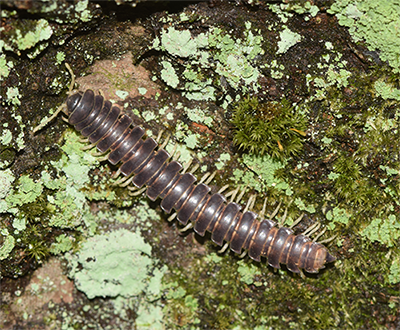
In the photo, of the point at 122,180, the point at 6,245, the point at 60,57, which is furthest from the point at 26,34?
the point at 6,245

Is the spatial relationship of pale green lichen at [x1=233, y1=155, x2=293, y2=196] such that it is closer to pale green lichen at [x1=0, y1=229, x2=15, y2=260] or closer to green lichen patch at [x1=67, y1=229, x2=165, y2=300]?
green lichen patch at [x1=67, y1=229, x2=165, y2=300]

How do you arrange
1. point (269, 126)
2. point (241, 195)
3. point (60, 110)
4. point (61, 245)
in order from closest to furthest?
point (269, 126), point (60, 110), point (241, 195), point (61, 245)

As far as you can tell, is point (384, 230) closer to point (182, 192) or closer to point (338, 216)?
point (338, 216)

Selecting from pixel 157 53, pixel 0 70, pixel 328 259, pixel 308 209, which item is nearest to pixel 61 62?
pixel 0 70

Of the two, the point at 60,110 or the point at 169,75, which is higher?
the point at 169,75

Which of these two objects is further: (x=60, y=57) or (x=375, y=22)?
(x=60, y=57)

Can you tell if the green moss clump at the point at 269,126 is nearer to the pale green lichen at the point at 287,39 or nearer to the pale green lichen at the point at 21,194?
the pale green lichen at the point at 287,39

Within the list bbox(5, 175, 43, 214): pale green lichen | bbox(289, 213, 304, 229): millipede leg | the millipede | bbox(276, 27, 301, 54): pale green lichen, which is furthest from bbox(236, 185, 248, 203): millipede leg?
bbox(5, 175, 43, 214): pale green lichen

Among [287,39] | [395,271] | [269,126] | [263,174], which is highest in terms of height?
[287,39]

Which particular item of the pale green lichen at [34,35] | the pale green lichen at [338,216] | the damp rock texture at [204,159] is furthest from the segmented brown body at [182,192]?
the pale green lichen at [34,35]
